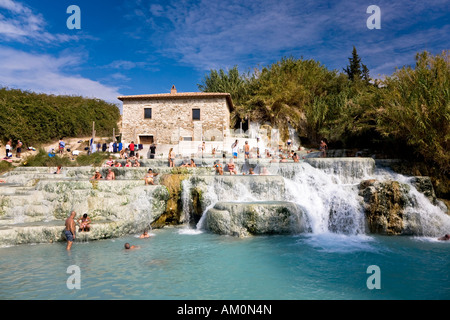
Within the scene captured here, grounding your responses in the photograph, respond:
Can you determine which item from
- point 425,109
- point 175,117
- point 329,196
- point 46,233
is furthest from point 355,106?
point 46,233

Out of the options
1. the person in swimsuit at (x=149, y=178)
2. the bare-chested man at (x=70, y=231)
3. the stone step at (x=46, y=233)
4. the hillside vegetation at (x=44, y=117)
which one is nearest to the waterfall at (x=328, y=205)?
the person in swimsuit at (x=149, y=178)

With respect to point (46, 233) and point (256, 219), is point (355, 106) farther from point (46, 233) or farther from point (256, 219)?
point (46, 233)

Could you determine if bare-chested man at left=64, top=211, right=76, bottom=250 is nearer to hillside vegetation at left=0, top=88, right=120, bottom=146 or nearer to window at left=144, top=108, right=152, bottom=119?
window at left=144, top=108, right=152, bottom=119

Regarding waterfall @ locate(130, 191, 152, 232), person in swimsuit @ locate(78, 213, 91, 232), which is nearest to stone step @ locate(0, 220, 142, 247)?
person in swimsuit @ locate(78, 213, 91, 232)

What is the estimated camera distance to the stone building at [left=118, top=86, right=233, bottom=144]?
24.3m

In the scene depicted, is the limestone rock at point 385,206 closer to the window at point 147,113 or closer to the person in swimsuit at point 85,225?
the person in swimsuit at point 85,225

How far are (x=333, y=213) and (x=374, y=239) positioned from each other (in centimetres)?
148

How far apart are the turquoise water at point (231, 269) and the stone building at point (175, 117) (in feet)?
55.3

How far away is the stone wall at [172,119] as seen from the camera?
79.8 ft
